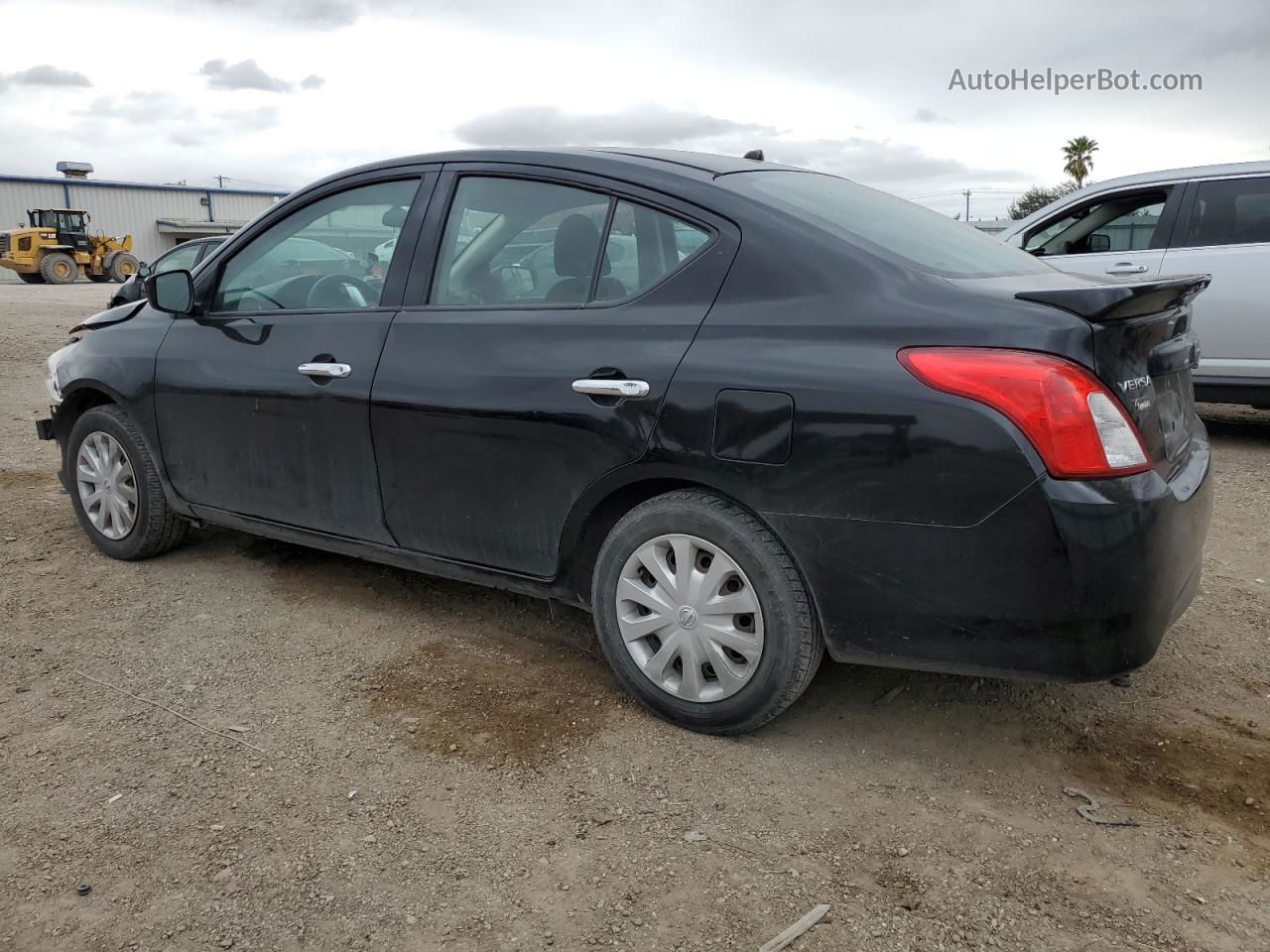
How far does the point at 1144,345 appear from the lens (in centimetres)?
255

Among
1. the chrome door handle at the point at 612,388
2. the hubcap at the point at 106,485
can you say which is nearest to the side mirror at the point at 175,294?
the hubcap at the point at 106,485

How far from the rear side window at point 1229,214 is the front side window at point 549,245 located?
17.7ft

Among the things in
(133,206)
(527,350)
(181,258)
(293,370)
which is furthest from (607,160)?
(133,206)

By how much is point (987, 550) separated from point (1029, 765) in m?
0.76

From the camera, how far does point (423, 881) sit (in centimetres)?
233

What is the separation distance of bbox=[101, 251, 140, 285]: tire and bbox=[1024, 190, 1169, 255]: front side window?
3066 cm

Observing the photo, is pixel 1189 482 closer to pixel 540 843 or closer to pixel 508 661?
pixel 540 843

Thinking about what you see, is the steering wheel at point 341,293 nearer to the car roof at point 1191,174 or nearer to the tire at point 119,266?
the car roof at point 1191,174

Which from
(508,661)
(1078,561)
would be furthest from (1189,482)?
(508,661)

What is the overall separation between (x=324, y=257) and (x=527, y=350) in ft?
3.57

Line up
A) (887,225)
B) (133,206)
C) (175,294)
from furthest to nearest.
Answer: (133,206) < (175,294) < (887,225)

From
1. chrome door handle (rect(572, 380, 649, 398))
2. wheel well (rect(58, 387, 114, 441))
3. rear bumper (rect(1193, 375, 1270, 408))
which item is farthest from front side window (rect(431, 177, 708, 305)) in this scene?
rear bumper (rect(1193, 375, 1270, 408))

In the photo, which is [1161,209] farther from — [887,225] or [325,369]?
[325,369]

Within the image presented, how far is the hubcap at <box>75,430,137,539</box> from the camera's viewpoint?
14.2 feet
